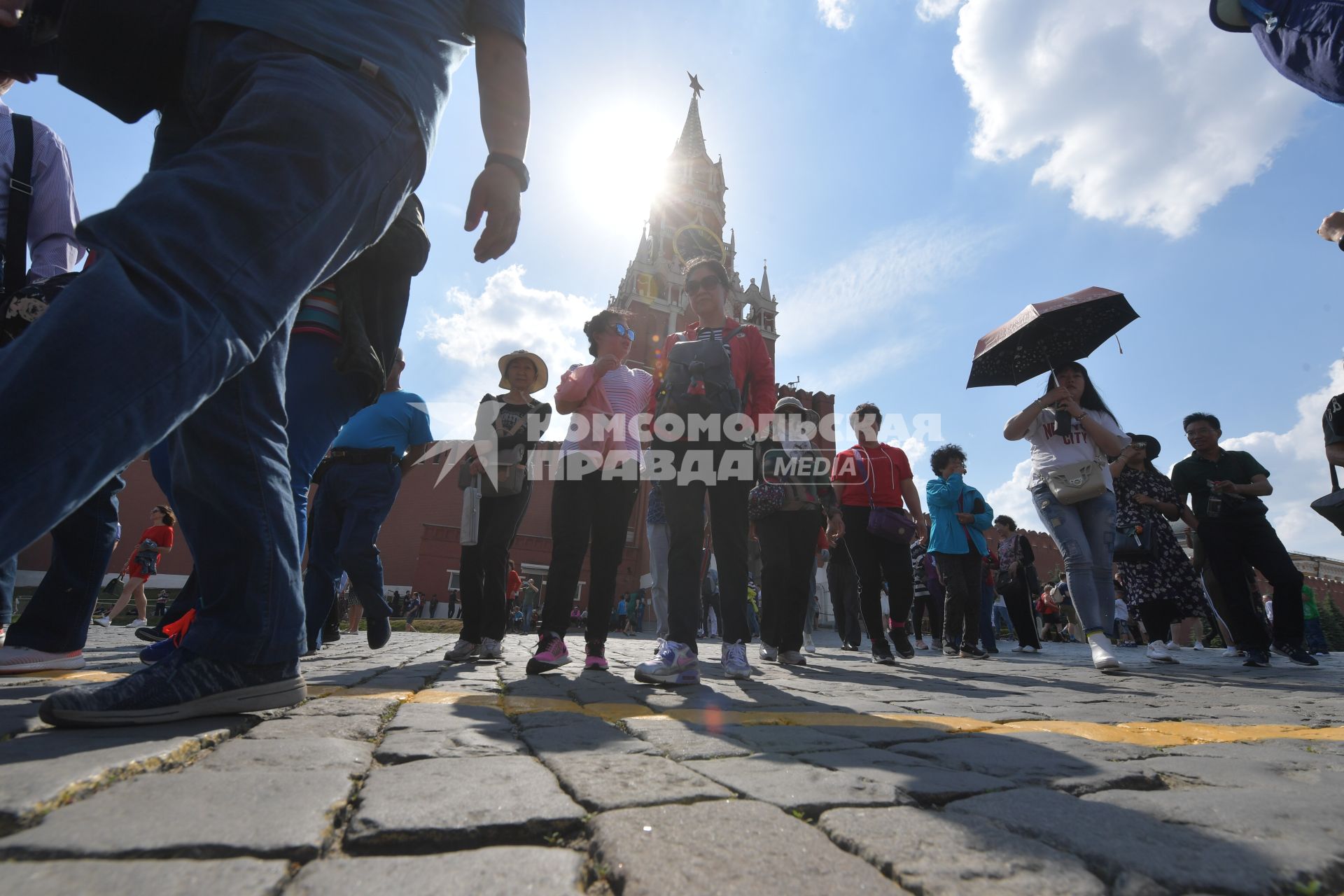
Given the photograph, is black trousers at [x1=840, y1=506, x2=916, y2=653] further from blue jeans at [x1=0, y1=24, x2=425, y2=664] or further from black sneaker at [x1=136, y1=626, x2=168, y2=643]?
black sneaker at [x1=136, y1=626, x2=168, y2=643]

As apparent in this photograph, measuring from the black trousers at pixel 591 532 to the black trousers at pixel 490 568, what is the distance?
49cm

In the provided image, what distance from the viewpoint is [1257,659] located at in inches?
193

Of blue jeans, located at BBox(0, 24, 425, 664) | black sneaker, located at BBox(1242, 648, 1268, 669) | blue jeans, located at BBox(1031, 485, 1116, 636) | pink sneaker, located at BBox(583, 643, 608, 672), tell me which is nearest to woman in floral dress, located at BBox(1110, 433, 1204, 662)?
black sneaker, located at BBox(1242, 648, 1268, 669)

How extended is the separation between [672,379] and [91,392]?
8.86ft

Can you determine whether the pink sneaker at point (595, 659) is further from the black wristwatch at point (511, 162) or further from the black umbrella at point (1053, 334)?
the black umbrella at point (1053, 334)

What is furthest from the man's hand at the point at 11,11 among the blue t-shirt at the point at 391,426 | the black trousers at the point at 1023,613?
the black trousers at the point at 1023,613

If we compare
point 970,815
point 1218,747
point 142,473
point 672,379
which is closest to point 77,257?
point 672,379

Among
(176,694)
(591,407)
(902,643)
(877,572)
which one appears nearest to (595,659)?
(591,407)

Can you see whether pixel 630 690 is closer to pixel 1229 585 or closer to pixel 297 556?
pixel 297 556

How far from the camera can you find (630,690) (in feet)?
9.07

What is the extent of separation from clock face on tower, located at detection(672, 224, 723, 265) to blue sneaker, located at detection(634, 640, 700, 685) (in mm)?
49560

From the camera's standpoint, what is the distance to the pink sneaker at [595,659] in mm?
3732

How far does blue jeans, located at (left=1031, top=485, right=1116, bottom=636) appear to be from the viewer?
4.31 meters

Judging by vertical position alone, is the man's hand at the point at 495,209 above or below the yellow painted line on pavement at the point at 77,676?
above
